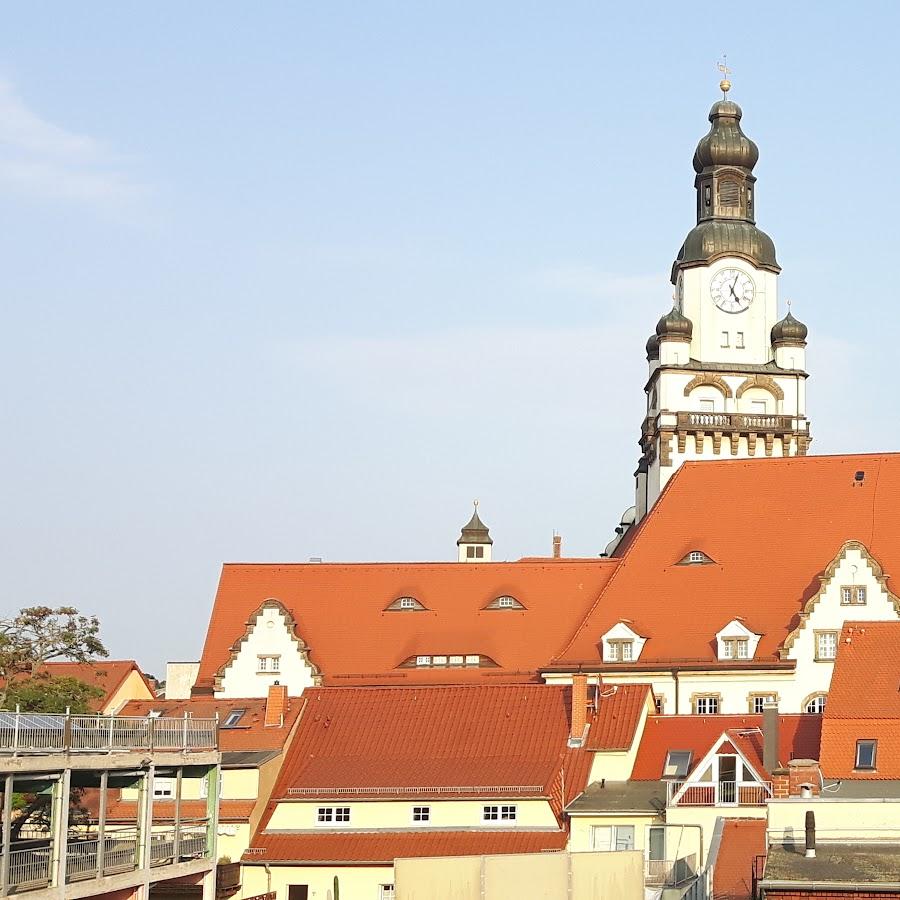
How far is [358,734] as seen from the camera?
60.7m

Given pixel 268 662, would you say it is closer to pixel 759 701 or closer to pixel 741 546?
pixel 741 546

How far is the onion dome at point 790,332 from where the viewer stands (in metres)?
87.5

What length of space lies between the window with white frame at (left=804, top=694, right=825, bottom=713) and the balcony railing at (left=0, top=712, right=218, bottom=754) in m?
24.0

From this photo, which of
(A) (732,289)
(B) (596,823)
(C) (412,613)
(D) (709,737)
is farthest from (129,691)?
(B) (596,823)

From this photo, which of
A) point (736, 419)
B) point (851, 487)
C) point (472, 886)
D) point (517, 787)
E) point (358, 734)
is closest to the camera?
point (472, 886)

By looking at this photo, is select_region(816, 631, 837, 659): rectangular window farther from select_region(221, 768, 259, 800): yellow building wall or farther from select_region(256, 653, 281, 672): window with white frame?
select_region(221, 768, 259, 800): yellow building wall

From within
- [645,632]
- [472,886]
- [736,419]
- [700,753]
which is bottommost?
[472,886]

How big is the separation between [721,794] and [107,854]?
18857 mm

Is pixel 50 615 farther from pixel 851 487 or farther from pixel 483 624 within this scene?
pixel 851 487

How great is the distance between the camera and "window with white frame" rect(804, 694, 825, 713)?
6488cm

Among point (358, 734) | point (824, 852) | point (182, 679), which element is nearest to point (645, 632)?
point (358, 734)

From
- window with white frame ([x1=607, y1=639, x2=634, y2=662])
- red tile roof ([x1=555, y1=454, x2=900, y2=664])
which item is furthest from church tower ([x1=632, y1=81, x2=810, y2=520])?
window with white frame ([x1=607, y1=639, x2=634, y2=662])

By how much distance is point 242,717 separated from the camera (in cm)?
6378

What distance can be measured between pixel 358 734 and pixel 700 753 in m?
11.4
